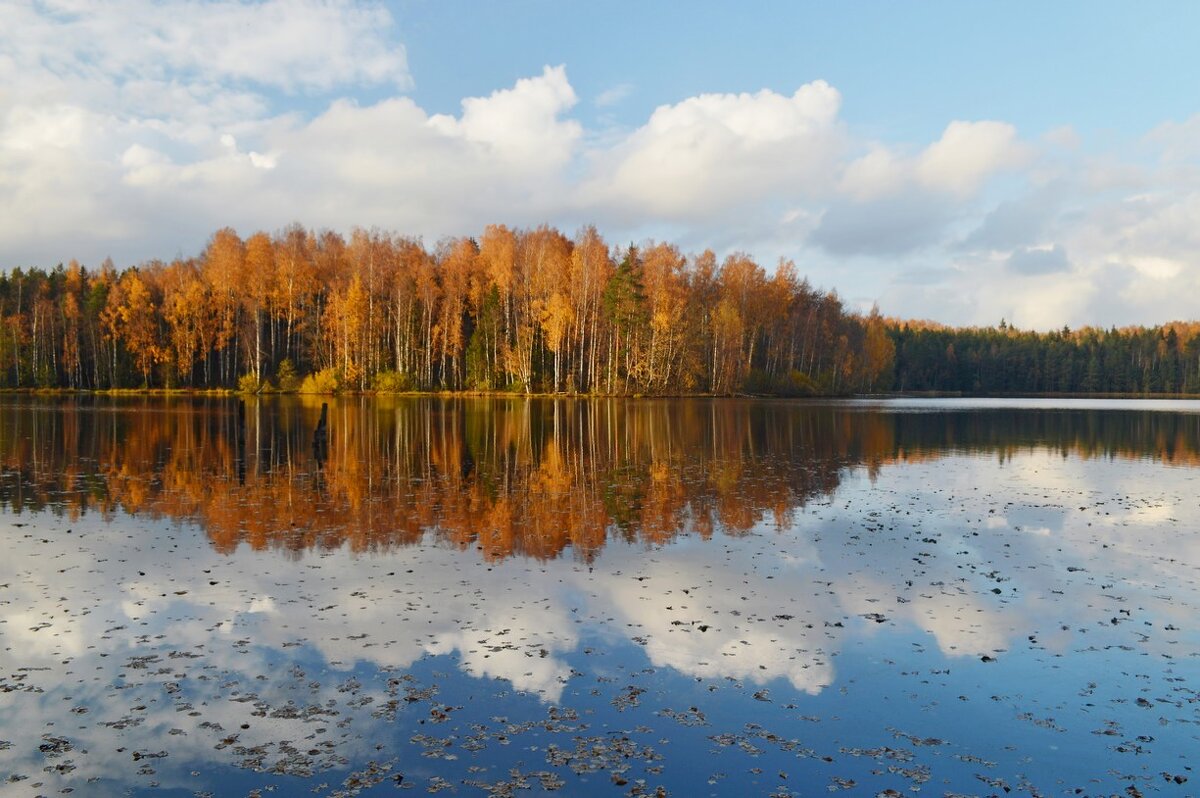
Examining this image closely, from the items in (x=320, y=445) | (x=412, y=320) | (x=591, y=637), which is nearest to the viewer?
(x=591, y=637)

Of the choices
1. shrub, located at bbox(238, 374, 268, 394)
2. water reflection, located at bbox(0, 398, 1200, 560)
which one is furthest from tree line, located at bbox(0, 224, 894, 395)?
water reflection, located at bbox(0, 398, 1200, 560)

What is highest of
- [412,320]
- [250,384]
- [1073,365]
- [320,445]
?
[412,320]

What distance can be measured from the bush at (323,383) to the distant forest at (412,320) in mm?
227

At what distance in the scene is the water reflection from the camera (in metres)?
17.5

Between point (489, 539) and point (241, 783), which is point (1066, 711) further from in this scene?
Result: point (489, 539)

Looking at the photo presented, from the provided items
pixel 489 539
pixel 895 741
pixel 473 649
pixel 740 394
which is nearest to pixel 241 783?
pixel 473 649

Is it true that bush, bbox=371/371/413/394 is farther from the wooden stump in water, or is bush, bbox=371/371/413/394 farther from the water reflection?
the wooden stump in water

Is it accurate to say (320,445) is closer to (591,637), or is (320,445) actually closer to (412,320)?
(591,637)

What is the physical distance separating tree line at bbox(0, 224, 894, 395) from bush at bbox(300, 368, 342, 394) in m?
0.25

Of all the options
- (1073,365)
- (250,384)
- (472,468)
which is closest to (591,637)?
(472,468)

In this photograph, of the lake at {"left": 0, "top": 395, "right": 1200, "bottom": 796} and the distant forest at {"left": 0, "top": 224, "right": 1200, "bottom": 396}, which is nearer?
the lake at {"left": 0, "top": 395, "right": 1200, "bottom": 796}

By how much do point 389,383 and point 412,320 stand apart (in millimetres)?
9466

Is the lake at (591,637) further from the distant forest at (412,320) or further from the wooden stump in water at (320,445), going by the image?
the distant forest at (412,320)

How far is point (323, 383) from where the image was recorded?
87938 millimetres
